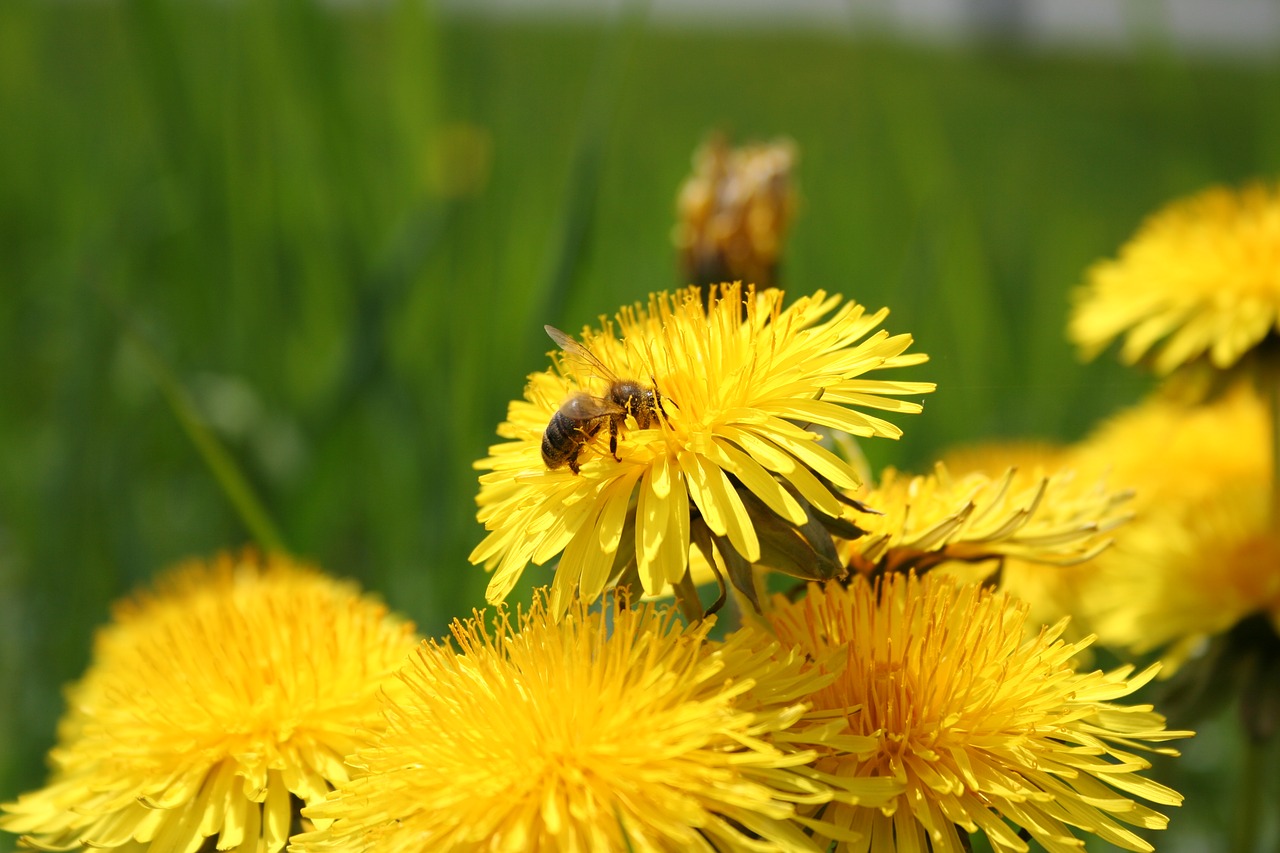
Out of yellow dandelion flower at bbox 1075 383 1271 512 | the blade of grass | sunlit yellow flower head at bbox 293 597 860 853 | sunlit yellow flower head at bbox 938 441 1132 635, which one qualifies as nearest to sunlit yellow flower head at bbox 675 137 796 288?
sunlit yellow flower head at bbox 938 441 1132 635

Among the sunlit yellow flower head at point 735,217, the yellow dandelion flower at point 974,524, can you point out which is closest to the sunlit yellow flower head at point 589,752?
the yellow dandelion flower at point 974,524

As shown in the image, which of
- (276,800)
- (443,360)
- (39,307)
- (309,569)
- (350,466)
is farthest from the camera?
(39,307)

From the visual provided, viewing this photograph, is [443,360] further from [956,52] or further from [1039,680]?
[956,52]

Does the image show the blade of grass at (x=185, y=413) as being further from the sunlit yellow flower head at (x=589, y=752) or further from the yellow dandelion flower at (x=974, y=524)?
the yellow dandelion flower at (x=974, y=524)

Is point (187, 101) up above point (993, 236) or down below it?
above

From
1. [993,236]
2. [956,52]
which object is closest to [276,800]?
[993,236]

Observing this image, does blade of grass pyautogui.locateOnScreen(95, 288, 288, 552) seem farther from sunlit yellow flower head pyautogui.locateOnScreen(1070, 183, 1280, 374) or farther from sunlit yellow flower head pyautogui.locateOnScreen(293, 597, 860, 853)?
sunlit yellow flower head pyautogui.locateOnScreen(1070, 183, 1280, 374)

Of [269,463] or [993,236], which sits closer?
[269,463]
